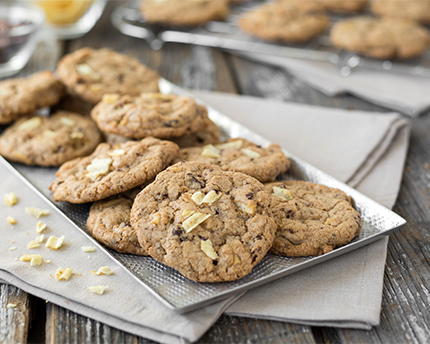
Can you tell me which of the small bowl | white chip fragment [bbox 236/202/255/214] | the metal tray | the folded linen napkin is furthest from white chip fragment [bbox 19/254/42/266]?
the metal tray

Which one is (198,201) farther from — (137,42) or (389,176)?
(137,42)

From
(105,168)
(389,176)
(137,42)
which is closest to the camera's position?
(105,168)

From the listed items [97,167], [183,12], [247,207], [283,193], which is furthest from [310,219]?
[183,12]

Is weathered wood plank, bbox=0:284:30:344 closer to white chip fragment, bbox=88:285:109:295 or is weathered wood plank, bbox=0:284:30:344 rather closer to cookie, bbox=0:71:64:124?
white chip fragment, bbox=88:285:109:295

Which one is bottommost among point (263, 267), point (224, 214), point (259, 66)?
point (259, 66)

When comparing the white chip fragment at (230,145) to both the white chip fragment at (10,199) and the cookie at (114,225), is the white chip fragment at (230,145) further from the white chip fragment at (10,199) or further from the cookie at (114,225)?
the white chip fragment at (10,199)

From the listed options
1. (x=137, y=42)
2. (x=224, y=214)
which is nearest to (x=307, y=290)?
(x=224, y=214)

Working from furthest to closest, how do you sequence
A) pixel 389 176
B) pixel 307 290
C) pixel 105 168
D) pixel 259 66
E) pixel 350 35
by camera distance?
pixel 259 66 < pixel 350 35 < pixel 389 176 < pixel 105 168 < pixel 307 290

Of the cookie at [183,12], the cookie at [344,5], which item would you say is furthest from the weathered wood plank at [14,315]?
the cookie at [344,5]
